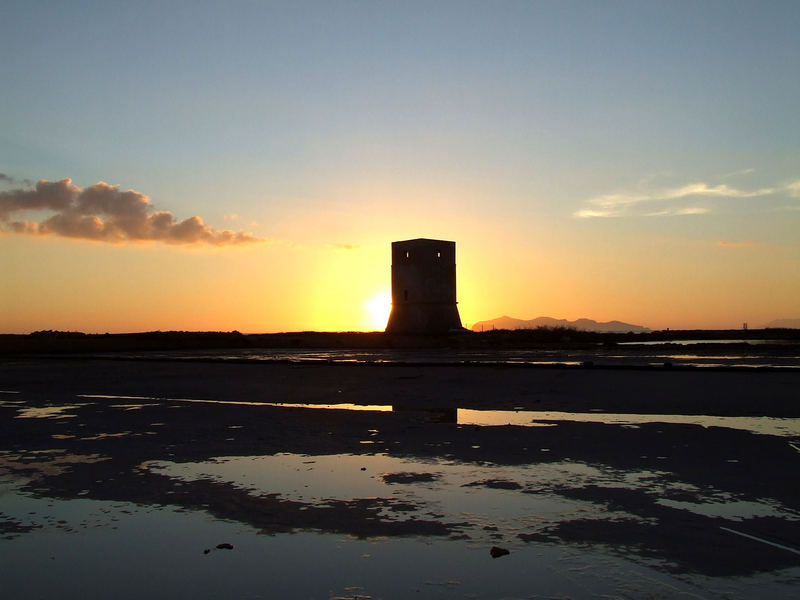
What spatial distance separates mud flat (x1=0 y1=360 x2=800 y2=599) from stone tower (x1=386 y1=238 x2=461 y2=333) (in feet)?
100

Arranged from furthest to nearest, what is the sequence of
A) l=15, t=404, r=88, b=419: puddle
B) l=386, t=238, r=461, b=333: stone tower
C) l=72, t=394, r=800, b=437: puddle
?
l=386, t=238, r=461, b=333: stone tower
l=15, t=404, r=88, b=419: puddle
l=72, t=394, r=800, b=437: puddle

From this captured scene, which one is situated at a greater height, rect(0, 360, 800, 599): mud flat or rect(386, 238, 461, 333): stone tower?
rect(386, 238, 461, 333): stone tower

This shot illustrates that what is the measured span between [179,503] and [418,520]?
6.52 ft

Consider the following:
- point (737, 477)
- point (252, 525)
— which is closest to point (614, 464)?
point (737, 477)

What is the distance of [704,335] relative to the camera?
59031 millimetres

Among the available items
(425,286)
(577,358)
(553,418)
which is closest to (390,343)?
(425,286)

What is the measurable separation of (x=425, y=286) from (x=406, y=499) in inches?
1461

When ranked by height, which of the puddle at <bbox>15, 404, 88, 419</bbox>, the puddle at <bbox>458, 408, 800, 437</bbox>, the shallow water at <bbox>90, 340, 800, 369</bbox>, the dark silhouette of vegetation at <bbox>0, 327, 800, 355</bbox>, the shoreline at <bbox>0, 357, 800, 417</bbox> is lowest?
the puddle at <bbox>458, 408, 800, 437</bbox>

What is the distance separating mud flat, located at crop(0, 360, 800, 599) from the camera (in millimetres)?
3836

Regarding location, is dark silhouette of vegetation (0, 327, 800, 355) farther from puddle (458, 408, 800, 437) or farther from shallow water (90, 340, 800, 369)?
puddle (458, 408, 800, 437)

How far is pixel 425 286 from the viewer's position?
4250 cm

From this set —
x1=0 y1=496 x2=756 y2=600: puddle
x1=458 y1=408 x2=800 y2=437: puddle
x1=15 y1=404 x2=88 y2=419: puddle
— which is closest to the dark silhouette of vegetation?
x1=15 y1=404 x2=88 y2=419: puddle

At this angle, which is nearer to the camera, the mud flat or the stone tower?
the mud flat

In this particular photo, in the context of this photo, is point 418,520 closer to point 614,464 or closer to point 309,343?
point 614,464
